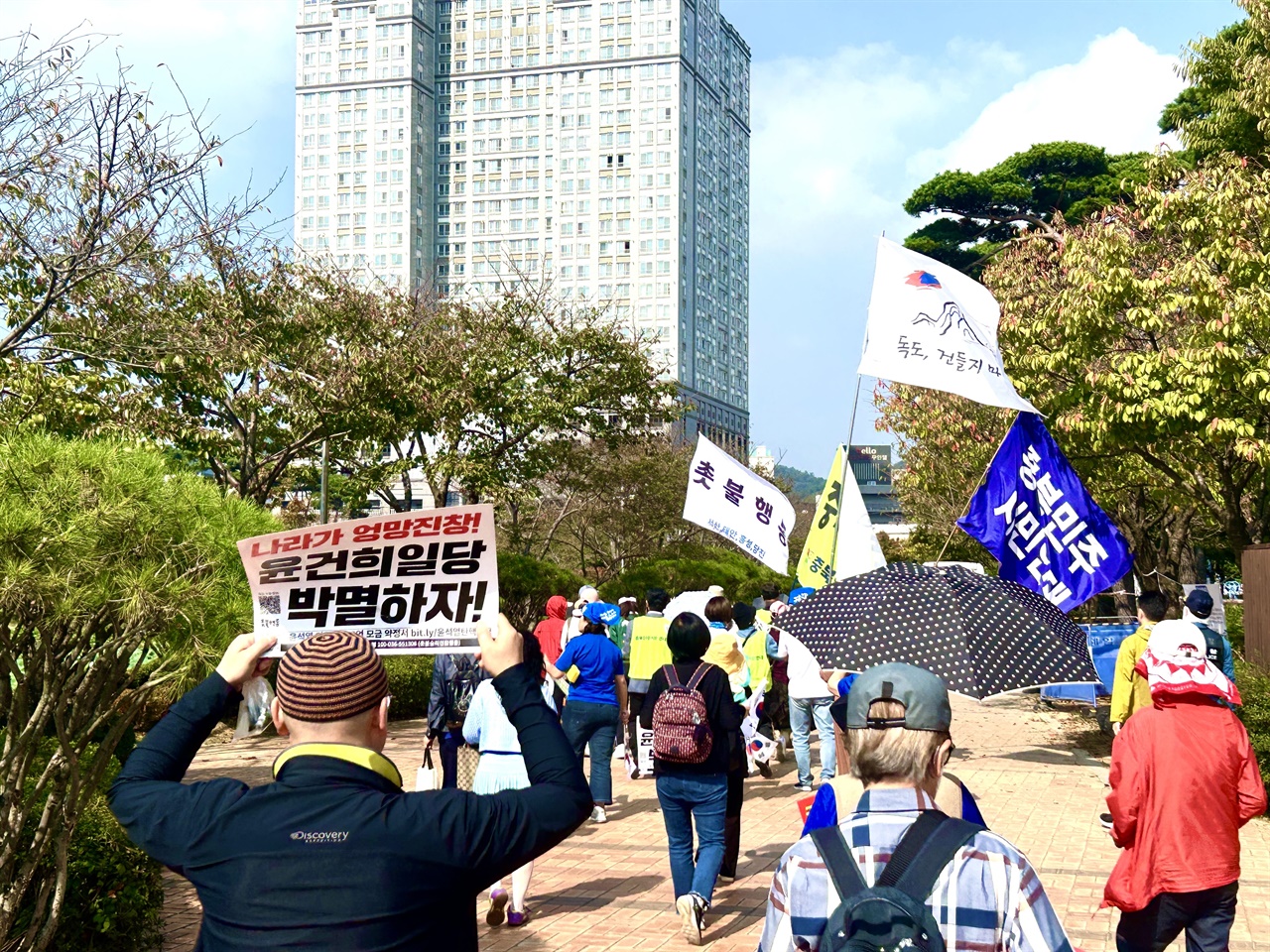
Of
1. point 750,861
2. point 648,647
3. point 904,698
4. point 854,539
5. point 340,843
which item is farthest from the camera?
point 648,647

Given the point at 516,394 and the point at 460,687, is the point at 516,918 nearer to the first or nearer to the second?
the point at 460,687

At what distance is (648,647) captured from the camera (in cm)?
1130

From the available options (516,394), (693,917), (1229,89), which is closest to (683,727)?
(693,917)

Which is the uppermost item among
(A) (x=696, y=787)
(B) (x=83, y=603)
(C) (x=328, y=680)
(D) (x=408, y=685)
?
(B) (x=83, y=603)

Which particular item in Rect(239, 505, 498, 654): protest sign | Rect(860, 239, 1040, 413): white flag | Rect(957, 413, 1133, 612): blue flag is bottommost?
Rect(239, 505, 498, 654): protest sign

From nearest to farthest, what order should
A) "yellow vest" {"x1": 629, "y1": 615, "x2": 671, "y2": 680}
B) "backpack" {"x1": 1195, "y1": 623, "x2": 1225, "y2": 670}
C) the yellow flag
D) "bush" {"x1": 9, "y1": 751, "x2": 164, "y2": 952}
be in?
"bush" {"x1": 9, "y1": 751, "x2": 164, "y2": 952} → "backpack" {"x1": 1195, "y1": 623, "x2": 1225, "y2": 670} → the yellow flag → "yellow vest" {"x1": 629, "y1": 615, "x2": 671, "y2": 680}

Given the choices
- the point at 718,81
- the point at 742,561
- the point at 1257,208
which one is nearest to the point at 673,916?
the point at 1257,208

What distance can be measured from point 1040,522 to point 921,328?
195 cm

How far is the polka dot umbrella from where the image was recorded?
16.5 ft

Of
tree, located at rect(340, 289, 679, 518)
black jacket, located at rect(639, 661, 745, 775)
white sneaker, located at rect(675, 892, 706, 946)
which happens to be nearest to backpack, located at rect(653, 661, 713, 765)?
black jacket, located at rect(639, 661, 745, 775)

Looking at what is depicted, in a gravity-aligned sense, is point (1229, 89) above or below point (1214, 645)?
above

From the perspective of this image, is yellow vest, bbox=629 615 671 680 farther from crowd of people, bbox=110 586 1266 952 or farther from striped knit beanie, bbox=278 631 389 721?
striped knit beanie, bbox=278 631 389 721

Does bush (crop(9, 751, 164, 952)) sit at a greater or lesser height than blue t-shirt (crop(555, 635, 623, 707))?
lesser

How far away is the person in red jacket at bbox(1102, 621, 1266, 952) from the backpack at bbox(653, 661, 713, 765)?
2.25 meters
